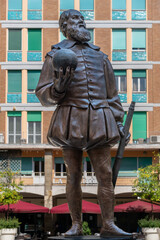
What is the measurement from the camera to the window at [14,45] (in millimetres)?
39250

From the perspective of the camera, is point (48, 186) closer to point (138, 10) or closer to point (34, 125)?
point (34, 125)

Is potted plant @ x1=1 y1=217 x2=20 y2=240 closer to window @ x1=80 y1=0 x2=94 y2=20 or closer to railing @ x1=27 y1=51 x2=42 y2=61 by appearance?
railing @ x1=27 y1=51 x2=42 y2=61

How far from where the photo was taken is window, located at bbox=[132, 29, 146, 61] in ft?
129

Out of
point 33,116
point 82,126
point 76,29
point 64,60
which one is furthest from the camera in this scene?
A: point 33,116

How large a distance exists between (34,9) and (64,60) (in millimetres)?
34715

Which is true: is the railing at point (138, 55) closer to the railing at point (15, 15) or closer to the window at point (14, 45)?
the window at point (14, 45)

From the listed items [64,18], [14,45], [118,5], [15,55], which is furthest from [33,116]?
[64,18]

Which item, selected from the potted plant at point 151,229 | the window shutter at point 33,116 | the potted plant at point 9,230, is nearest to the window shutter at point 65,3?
the window shutter at point 33,116

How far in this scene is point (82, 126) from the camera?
6199 mm

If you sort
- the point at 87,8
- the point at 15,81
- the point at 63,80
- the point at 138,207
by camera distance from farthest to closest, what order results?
the point at 87,8 → the point at 15,81 → the point at 138,207 → the point at 63,80

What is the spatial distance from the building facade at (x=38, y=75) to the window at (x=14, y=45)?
7 cm

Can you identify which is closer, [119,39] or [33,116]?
[33,116]

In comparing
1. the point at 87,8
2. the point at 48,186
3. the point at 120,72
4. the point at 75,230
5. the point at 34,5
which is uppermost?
the point at 34,5

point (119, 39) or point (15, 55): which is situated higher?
point (119, 39)
